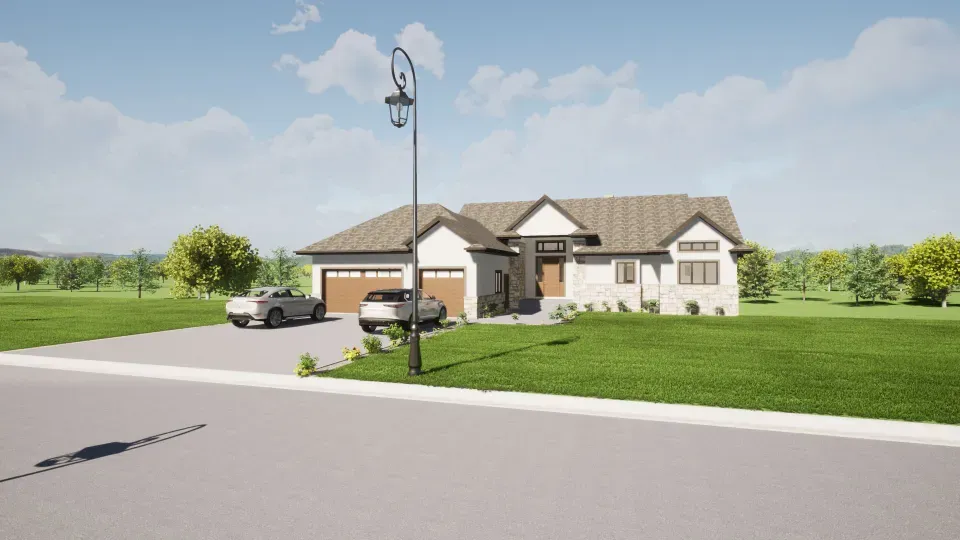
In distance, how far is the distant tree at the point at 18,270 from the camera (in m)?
91.1

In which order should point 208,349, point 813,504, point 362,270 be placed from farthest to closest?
point 362,270
point 208,349
point 813,504

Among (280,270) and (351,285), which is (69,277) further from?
(351,285)

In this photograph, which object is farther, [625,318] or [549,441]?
[625,318]

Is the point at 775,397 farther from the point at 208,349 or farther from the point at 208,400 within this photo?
the point at 208,349

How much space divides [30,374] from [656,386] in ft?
46.2

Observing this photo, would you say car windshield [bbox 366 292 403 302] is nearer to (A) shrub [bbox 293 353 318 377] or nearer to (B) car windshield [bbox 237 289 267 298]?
(B) car windshield [bbox 237 289 267 298]

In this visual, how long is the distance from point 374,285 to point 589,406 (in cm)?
2062

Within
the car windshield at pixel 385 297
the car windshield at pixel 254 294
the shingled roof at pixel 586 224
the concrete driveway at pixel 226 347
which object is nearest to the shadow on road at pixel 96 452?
the concrete driveway at pixel 226 347

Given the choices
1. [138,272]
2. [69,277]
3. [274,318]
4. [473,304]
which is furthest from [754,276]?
[69,277]

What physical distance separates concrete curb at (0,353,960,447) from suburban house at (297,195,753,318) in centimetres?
1506

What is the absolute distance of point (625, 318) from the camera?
2561cm

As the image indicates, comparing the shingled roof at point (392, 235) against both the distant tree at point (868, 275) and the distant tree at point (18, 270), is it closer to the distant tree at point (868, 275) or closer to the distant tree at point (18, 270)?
the distant tree at point (868, 275)

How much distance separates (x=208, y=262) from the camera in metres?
48.6

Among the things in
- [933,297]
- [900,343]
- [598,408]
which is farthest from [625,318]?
[933,297]
